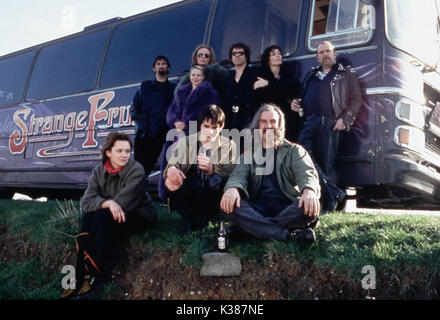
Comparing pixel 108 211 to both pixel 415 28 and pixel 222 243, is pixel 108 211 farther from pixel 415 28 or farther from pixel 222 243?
pixel 415 28

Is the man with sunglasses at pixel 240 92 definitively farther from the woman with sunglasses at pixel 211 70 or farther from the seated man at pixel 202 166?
the seated man at pixel 202 166

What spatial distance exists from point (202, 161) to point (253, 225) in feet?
2.27

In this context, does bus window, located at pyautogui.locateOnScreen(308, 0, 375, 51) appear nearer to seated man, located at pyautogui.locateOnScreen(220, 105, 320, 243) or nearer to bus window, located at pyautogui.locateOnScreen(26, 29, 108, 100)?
seated man, located at pyautogui.locateOnScreen(220, 105, 320, 243)

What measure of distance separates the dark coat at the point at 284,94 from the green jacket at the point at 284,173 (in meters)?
1.02

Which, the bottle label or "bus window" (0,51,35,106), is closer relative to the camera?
the bottle label

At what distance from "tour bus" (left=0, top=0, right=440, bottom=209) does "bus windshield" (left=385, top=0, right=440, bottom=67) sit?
14 millimetres

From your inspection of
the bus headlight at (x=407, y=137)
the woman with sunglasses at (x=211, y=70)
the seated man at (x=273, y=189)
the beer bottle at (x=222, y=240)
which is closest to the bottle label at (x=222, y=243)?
the beer bottle at (x=222, y=240)

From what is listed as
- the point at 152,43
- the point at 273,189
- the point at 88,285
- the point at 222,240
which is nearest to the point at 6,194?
the point at 152,43

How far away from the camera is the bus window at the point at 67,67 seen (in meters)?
6.45

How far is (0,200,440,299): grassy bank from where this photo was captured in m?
2.70

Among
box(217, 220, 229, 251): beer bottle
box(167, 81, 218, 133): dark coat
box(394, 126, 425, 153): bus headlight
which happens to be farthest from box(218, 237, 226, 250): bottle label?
box(394, 126, 425, 153): bus headlight

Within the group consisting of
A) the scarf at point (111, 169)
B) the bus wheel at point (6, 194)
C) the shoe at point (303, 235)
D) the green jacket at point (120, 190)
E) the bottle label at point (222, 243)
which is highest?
the bus wheel at point (6, 194)

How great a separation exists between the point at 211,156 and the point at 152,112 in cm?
179
